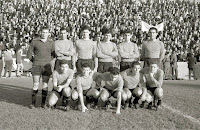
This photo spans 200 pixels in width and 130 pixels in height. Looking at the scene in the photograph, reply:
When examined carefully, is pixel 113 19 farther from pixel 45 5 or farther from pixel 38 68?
pixel 38 68

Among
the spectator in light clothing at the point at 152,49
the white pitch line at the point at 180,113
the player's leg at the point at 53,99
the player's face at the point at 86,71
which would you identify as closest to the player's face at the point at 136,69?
the spectator in light clothing at the point at 152,49

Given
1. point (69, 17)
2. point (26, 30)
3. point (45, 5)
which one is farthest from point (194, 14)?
point (26, 30)

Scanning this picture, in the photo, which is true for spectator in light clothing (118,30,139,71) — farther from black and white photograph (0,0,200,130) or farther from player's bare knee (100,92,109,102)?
player's bare knee (100,92,109,102)

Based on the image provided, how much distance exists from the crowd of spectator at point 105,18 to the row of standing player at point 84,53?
13393mm

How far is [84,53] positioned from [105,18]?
70.3 ft

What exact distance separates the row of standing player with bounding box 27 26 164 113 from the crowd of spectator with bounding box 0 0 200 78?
43.9ft

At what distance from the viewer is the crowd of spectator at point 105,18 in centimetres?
2330

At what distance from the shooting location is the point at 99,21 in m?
27.7

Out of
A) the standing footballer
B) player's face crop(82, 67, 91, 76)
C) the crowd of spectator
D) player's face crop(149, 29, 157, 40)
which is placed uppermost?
the crowd of spectator

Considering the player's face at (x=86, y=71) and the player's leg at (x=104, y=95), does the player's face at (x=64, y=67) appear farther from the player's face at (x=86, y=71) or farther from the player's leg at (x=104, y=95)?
the player's leg at (x=104, y=95)

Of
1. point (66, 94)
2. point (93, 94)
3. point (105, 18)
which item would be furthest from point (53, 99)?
point (105, 18)

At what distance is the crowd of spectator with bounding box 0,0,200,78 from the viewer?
2330 cm

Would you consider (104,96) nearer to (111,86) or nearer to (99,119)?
(111,86)

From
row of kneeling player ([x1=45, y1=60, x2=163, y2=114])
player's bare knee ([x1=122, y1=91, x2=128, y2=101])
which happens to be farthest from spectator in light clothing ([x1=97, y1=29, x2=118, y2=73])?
player's bare knee ([x1=122, y1=91, x2=128, y2=101])
